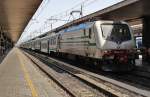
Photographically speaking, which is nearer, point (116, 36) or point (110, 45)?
point (110, 45)

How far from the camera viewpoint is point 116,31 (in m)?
21.6

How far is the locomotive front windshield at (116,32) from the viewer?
2131cm

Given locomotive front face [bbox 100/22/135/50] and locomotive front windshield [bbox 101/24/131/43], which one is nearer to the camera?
locomotive front face [bbox 100/22/135/50]

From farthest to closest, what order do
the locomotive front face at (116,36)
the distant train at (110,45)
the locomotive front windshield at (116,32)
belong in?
the locomotive front windshield at (116,32), the locomotive front face at (116,36), the distant train at (110,45)

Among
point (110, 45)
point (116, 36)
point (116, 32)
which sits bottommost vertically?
point (110, 45)

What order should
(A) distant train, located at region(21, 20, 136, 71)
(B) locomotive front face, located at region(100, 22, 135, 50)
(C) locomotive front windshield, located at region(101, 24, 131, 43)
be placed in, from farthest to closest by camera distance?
(C) locomotive front windshield, located at region(101, 24, 131, 43), (B) locomotive front face, located at region(100, 22, 135, 50), (A) distant train, located at region(21, 20, 136, 71)

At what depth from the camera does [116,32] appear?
70.9 ft

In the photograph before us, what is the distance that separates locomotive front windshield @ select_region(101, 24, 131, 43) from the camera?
69.9 feet

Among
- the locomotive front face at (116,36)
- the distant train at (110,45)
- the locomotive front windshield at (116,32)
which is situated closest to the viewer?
the distant train at (110,45)

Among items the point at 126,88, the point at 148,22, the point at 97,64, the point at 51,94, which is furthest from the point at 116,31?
the point at 51,94

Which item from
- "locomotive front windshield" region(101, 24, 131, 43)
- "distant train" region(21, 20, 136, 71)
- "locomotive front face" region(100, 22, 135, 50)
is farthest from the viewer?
"locomotive front windshield" region(101, 24, 131, 43)

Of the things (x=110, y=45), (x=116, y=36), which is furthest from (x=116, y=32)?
(x=110, y=45)

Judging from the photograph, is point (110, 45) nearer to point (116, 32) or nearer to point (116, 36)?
point (116, 36)

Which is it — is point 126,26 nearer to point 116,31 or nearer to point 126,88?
point 116,31
